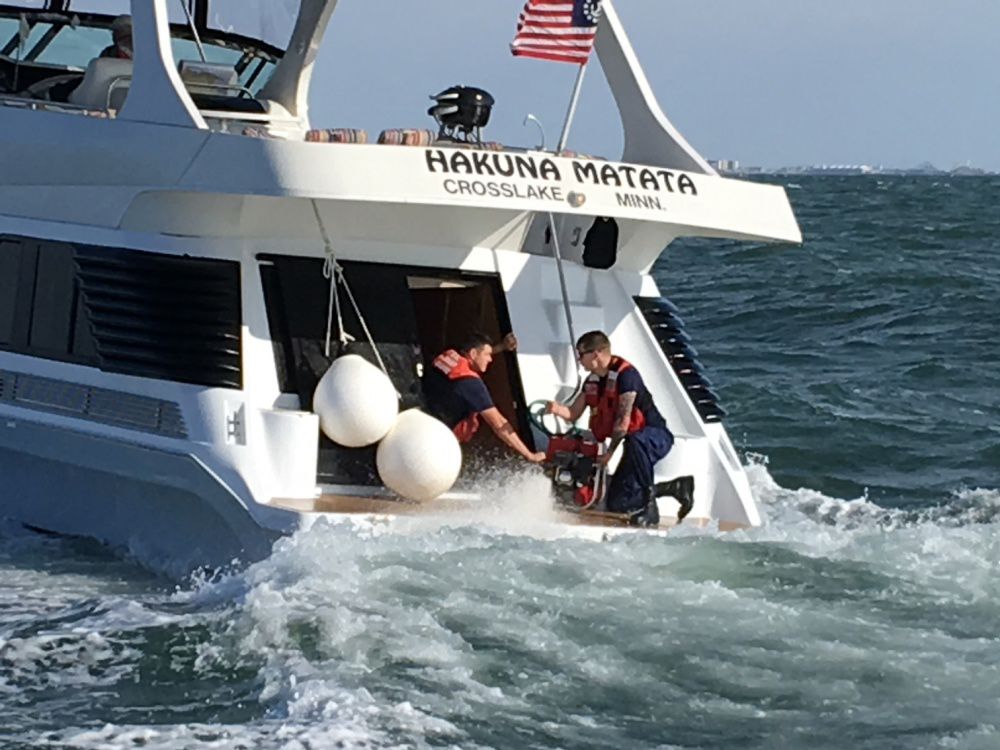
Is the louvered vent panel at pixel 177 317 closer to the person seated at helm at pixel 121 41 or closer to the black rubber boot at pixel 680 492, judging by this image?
the black rubber boot at pixel 680 492

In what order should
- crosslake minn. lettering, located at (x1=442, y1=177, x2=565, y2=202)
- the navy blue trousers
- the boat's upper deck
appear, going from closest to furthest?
the boat's upper deck, crosslake minn. lettering, located at (x1=442, y1=177, x2=565, y2=202), the navy blue trousers

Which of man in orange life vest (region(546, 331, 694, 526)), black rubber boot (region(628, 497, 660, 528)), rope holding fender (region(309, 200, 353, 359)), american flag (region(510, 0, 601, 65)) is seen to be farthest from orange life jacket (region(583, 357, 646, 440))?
american flag (region(510, 0, 601, 65))

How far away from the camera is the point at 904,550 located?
8.77 m

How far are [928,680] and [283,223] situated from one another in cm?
393

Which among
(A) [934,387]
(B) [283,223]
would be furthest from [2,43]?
(A) [934,387]

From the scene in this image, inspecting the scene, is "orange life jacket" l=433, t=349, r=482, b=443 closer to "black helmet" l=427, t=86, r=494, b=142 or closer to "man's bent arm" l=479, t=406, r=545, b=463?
"man's bent arm" l=479, t=406, r=545, b=463

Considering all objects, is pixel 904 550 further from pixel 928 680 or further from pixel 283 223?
pixel 283 223

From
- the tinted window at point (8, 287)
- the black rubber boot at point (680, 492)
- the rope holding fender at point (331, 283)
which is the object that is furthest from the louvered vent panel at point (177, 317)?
the black rubber boot at point (680, 492)

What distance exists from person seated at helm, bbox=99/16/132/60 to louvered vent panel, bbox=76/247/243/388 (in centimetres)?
266

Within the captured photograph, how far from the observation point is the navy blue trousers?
931 centimetres

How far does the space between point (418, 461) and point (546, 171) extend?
1.43 meters

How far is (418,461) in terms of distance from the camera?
9.00 meters

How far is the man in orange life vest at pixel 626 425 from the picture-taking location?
9328mm

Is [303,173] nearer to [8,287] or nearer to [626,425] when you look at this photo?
[626,425]
